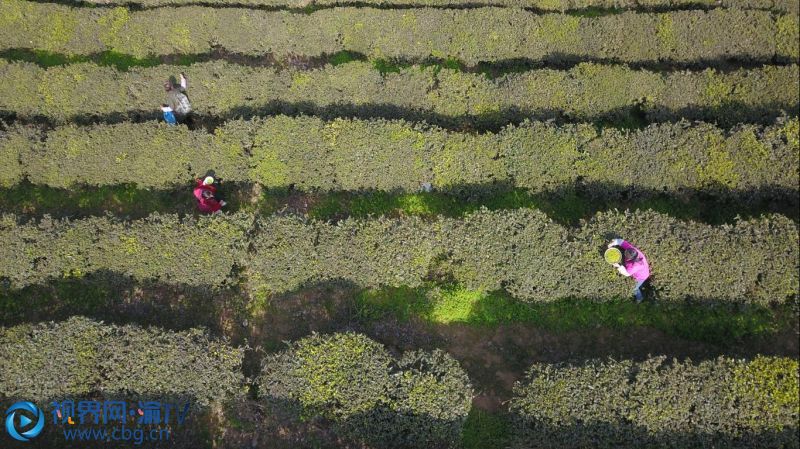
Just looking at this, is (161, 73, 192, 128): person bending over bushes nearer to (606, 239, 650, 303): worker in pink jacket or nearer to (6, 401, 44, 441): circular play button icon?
(6, 401, 44, 441): circular play button icon

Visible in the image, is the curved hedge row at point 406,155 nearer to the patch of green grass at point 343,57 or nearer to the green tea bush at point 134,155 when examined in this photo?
the green tea bush at point 134,155

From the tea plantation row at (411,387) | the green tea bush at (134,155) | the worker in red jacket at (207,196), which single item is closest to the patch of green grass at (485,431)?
the tea plantation row at (411,387)

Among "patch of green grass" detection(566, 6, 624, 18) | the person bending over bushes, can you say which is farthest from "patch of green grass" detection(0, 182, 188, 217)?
"patch of green grass" detection(566, 6, 624, 18)

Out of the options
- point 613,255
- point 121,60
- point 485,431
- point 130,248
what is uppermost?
point 121,60

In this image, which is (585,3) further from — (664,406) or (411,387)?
(411,387)

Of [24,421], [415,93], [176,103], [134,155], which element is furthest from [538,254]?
[24,421]
